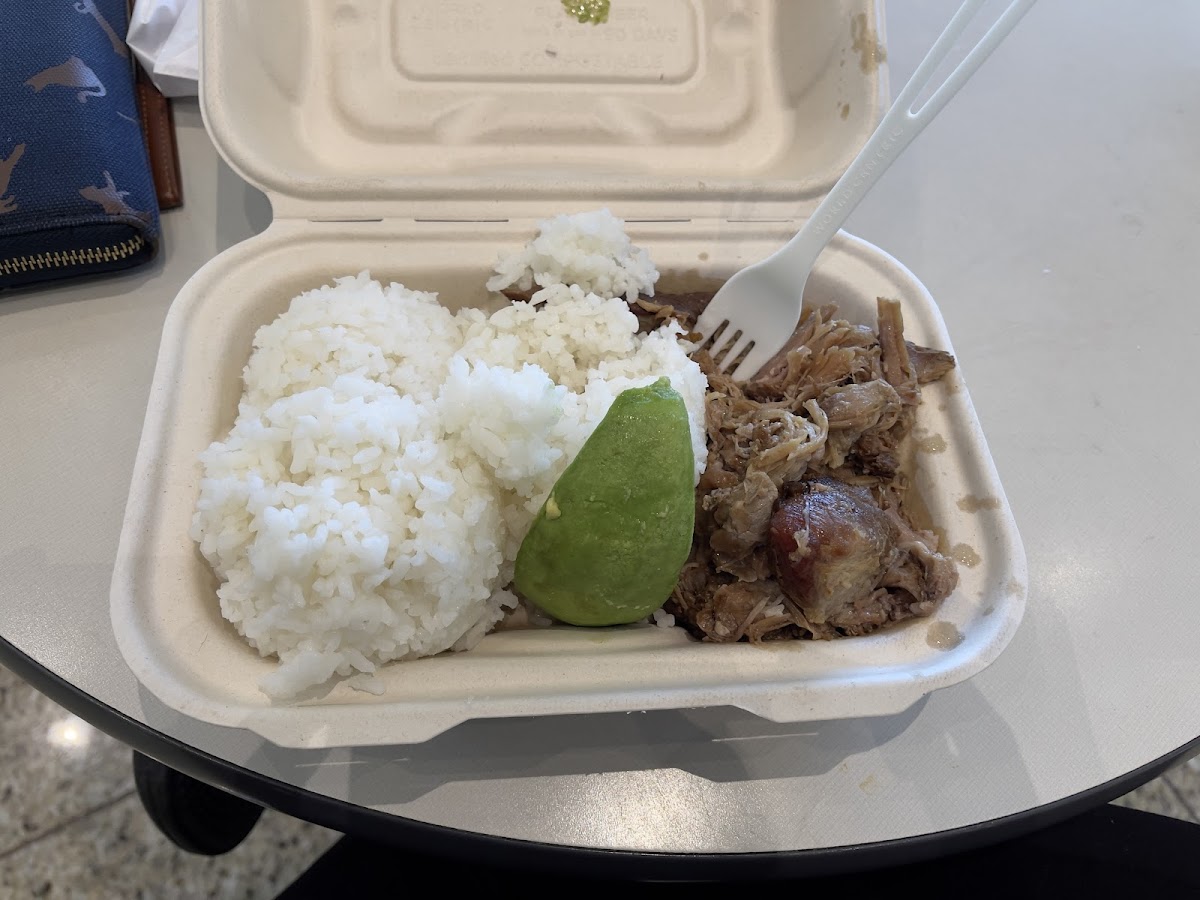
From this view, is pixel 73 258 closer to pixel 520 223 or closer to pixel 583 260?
pixel 520 223

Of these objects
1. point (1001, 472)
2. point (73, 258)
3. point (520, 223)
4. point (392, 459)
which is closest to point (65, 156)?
point (73, 258)

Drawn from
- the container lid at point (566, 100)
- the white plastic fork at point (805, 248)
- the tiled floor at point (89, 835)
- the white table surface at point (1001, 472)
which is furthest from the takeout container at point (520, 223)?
the tiled floor at point (89, 835)

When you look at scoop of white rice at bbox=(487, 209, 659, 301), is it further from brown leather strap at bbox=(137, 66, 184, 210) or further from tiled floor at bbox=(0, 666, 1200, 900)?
tiled floor at bbox=(0, 666, 1200, 900)

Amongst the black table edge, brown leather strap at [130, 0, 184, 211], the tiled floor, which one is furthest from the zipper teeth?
the tiled floor

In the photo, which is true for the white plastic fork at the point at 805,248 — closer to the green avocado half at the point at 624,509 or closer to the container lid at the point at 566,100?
the container lid at the point at 566,100

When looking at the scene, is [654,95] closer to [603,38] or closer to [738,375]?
[603,38]

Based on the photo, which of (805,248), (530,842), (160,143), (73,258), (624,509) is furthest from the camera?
(160,143)
